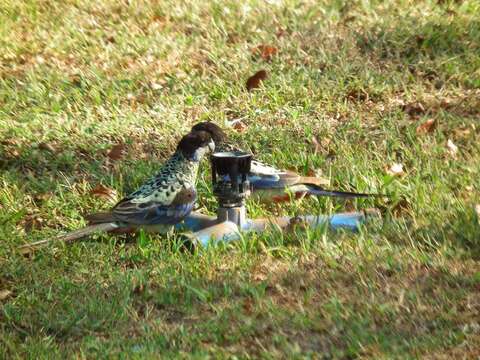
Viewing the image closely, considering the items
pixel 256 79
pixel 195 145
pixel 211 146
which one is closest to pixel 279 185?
pixel 211 146

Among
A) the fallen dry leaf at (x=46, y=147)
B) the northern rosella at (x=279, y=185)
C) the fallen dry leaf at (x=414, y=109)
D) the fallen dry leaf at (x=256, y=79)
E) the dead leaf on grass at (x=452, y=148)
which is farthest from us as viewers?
the fallen dry leaf at (x=256, y=79)

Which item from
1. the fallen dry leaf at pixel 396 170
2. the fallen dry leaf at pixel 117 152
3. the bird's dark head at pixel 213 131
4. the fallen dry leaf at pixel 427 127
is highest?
the bird's dark head at pixel 213 131

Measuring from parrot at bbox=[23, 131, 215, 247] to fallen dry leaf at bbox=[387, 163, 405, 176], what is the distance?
1.41m

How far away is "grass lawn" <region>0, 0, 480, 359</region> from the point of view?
15.3ft

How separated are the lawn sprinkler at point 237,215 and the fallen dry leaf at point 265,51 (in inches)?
126

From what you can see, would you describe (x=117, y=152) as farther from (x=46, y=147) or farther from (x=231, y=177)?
(x=231, y=177)

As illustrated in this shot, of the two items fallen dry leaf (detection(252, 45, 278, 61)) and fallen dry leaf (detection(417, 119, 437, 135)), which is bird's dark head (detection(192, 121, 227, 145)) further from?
fallen dry leaf (detection(252, 45, 278, 61))

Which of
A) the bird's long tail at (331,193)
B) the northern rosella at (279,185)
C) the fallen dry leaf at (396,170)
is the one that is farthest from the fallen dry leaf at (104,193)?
the fallen dry leaf at (396,170)

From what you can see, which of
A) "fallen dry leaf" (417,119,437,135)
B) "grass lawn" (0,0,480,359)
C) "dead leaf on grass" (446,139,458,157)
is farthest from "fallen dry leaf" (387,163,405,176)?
"fallen dry leaf" (417,119,437,135)

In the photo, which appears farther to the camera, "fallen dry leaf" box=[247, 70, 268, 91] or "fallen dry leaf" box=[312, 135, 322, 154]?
"fallen dry leaf" box=[247, 70, 268, 91]

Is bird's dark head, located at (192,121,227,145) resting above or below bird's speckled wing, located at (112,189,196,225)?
above

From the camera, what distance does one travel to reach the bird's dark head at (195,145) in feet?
20.4

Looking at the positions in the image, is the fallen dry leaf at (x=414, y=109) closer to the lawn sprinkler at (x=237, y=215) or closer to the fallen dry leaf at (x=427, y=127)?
the fallen dry leaf at (x=427, y=127)

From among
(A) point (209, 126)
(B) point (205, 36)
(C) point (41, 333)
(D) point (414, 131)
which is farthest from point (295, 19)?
(C) point (41, 333)
